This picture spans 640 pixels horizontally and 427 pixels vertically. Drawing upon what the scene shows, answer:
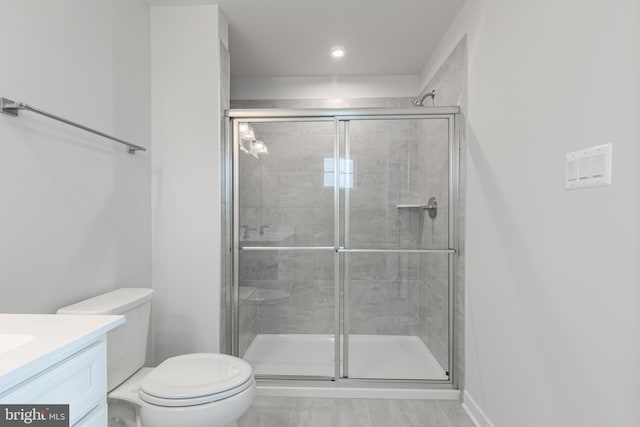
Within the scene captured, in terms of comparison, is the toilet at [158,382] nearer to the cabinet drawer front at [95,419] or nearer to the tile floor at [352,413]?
the cabinet drawer front at [95,419]

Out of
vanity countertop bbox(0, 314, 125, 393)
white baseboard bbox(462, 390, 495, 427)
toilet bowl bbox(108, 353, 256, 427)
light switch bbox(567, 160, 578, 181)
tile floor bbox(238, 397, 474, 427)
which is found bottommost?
tile floor bbox(238, 397, 474, 427)

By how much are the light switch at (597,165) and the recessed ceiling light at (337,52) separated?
82.8 inches

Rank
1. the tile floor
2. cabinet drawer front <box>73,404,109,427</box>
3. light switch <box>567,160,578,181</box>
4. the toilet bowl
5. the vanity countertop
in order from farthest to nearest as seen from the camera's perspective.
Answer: the tile floor
the toilet bowl
light switch <box>567,160,578,181</box>
cabinet drawer front <box>73,404,109,427</box>
the vanity countertop

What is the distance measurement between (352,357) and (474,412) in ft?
2.68

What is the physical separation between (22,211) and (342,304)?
1831 millimetres

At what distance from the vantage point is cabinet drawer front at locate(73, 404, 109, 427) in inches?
31.4

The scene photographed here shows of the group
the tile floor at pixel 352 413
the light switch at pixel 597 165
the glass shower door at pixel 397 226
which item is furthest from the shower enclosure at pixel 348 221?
the light switch at pixel 597 165

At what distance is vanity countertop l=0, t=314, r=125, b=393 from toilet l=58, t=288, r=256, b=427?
21.4 inches

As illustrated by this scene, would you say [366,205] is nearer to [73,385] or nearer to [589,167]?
[589,167]

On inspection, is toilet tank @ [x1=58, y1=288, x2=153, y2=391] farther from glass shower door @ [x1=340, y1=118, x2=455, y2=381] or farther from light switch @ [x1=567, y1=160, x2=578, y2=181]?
light switch @ [x1=567, y1=160, x2=578, y2=181]

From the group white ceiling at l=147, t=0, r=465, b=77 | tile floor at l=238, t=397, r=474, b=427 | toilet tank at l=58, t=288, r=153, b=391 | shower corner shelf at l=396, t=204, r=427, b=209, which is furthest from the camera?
shower corner shelf at l=396, t=204, r=427, b=209

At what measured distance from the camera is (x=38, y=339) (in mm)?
762

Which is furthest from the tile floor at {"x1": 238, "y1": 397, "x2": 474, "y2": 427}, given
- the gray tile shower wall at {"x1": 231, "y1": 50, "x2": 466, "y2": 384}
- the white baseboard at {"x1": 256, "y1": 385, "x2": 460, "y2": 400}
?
the gray tile shower wall at {"x1": 231, "y1": 50, "x2": 466, "y2": 384}

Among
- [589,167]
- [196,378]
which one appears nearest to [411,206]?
[589,167]
